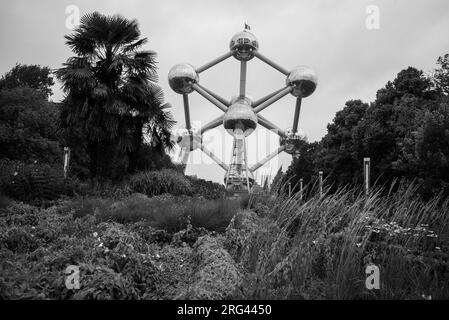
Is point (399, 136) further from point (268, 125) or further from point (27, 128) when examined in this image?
point (27, 128)

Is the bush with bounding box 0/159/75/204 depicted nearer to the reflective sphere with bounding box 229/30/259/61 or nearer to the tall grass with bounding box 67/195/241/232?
the tall grass with bounding box 67/195/241/232

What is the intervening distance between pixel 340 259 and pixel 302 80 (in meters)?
25.9

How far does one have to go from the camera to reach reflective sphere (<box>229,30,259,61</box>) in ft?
97.2

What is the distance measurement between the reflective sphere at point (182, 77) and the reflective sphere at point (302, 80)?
18.8 feet

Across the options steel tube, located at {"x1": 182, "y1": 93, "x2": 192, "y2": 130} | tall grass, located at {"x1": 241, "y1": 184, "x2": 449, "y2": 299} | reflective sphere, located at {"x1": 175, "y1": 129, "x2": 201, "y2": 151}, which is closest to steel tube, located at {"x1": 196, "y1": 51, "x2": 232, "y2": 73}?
steel tube, located at {"x1": 182, "y1": 93, "x2": 192, "y2": 130}

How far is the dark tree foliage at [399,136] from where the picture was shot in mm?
18484

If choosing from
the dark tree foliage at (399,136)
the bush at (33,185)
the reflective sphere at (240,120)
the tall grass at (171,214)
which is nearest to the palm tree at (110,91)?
the bush at (33,185)

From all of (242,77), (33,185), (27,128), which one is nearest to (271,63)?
(242,77)

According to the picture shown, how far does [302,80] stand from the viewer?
30.0m

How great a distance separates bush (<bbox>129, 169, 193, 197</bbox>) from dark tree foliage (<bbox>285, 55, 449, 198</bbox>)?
4360 mm
